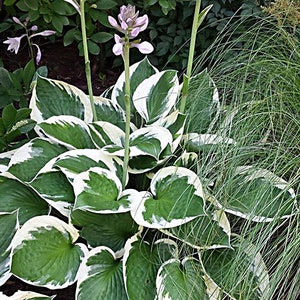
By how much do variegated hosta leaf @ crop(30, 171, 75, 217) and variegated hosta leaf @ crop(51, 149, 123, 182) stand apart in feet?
0.13

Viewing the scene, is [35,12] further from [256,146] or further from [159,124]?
[256,146]

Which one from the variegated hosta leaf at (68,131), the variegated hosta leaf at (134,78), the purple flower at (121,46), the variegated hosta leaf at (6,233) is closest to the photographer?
the purple flower at (121,46)

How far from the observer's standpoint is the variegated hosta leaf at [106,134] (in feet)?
5.33

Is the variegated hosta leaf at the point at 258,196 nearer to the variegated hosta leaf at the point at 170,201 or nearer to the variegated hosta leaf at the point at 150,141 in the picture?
the variegated hosta leaf at the point at 170,201

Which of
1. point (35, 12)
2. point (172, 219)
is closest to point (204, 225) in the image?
point (172, 219)

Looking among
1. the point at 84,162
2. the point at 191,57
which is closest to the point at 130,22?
the point at 191,57

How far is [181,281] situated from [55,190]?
434 mm

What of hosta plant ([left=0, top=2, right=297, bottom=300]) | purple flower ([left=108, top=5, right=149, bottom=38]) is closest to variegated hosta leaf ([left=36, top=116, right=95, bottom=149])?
hosta plant ([left=0, top=2, right=297, bottom=300])

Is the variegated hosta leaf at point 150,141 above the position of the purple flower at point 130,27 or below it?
below

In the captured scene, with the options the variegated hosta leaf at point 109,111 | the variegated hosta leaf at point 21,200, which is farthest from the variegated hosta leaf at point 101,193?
the variegated hosta leaf at point 109,111

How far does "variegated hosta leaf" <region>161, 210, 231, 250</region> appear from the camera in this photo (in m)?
1.42

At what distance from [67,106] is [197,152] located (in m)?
0.45

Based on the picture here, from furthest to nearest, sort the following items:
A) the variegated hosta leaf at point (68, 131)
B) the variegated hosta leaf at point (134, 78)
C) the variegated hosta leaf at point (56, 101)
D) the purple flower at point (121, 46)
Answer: the variegated hosta leaf at point (134, 78) → the variegated hosta leaf at point (56, 101) → the variegated hosta leaf at point (68, 131) → the purple flower at point (121, 46)

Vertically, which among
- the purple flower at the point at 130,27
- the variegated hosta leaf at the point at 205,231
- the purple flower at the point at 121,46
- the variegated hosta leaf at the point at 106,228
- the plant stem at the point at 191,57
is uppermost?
the purple flower at the point at 130,27
